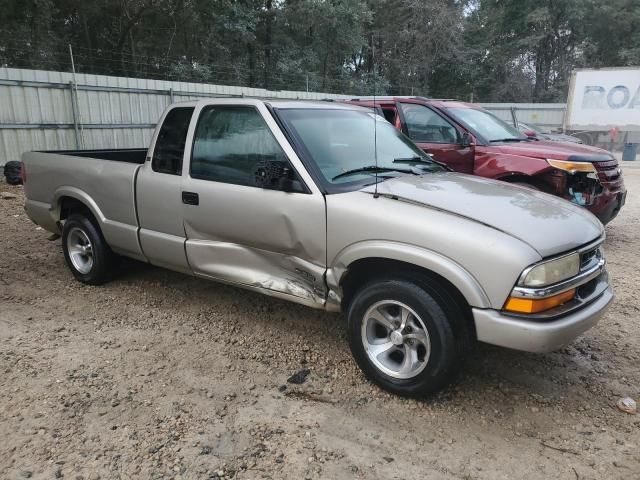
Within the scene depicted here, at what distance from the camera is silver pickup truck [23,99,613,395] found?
2875 mm

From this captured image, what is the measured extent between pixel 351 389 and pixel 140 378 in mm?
1403

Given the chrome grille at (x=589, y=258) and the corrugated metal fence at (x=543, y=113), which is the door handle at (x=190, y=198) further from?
the corrugated metal fence at (x=543, y=113)

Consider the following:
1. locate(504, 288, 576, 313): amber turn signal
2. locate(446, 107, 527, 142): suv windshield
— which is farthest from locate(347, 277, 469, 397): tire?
locate(446, 107, 527, 142): suv windshield

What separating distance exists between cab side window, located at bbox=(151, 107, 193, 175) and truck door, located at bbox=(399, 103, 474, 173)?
357 centimetres

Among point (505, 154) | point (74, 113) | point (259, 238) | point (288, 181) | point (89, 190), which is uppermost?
point (74, 113)

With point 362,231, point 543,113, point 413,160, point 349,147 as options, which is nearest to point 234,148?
point 349,147

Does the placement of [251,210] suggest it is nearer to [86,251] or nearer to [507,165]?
[86,251]

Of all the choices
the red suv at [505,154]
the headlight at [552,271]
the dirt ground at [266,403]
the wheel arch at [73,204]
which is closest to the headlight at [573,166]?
the red suv at [505,154]

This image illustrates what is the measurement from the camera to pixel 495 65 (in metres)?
31.9

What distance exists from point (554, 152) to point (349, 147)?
140 inches

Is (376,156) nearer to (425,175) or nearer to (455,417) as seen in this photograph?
(425,175)

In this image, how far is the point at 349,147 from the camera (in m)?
3.95

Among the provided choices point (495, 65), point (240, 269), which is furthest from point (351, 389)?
point (495, 65)

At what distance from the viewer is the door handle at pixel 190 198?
A: 4.06 meters
